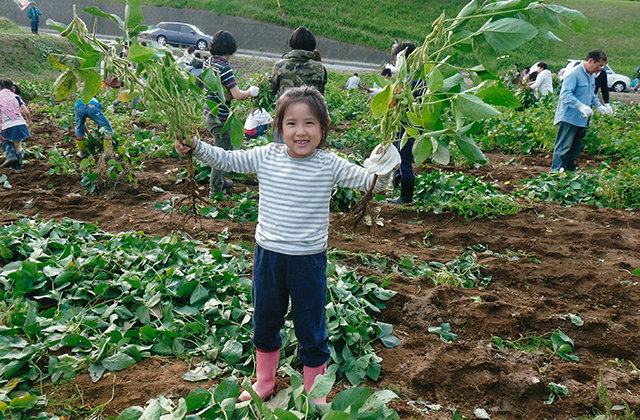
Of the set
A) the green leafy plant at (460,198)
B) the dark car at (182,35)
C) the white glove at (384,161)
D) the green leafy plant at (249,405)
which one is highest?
the dark car at (182,35)

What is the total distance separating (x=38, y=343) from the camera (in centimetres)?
229

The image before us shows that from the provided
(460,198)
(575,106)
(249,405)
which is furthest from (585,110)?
(249,405)

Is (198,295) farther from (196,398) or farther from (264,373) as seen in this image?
(196,398)

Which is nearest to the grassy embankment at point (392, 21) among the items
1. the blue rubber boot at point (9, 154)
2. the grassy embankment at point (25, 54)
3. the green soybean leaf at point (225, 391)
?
the grassy embankment at point (25, 54)

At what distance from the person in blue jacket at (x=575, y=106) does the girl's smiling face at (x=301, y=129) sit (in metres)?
4.93

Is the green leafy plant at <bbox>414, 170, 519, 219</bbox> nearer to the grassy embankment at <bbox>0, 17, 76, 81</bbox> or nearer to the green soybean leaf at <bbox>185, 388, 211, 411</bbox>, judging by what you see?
the green soybean leaf at <bbox>185, 388, 211, 411</bbox>

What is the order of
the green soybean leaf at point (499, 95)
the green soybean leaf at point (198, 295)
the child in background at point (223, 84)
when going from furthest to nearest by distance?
the child in background at point (223, 84)
the green soybean leaf at point (198, 295)
the green soybean leaf at point (499, 95)

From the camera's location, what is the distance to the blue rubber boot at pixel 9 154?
6164mm

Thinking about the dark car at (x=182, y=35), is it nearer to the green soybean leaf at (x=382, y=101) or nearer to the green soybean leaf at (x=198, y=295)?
the green soybean leaf at (x=198, y=295)

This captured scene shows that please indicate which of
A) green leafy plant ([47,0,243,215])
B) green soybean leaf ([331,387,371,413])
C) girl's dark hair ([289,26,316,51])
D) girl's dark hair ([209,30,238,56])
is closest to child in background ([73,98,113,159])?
girl's dark hair ([209,30,238,56])

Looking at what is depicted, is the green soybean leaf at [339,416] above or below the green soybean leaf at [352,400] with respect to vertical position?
above

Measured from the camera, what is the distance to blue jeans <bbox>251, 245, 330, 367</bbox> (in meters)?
1.91

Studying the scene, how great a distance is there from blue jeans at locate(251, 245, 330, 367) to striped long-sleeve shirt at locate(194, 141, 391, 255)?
1.9 inches

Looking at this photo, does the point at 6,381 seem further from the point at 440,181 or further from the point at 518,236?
the point at 440,181
